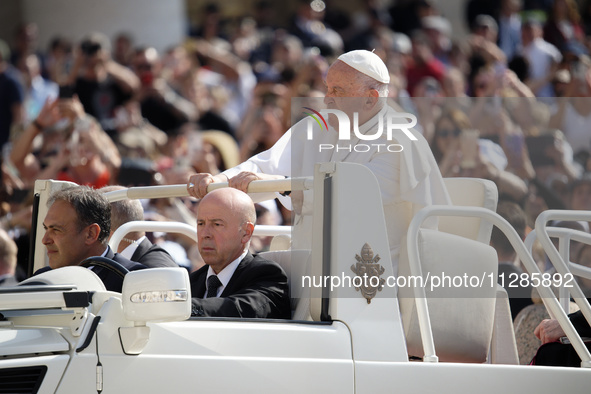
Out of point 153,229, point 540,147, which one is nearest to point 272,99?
point 540,147

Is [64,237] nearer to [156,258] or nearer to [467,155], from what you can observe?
[156,258]

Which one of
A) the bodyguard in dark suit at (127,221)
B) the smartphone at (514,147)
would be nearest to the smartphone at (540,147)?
the smartphone at (514,147)

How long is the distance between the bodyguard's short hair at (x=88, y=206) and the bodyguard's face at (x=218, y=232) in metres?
0.46

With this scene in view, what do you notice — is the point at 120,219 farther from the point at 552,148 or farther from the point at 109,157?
the point at 109,157

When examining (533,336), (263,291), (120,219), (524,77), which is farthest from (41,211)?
(524,77)

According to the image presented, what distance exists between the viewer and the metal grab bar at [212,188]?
14.1ft

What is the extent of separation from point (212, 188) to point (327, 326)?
3.73 ft

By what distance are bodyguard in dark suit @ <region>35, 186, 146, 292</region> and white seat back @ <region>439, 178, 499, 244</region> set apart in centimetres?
154

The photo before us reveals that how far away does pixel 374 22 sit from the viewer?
53.0ft

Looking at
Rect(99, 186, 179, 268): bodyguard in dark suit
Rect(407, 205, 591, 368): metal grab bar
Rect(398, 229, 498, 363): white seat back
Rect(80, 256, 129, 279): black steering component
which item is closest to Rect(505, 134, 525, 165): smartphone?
Rect(398, 229, 498, 363): white seat back

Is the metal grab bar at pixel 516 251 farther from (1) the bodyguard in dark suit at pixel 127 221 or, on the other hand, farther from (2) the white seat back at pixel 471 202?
(1) the bodyguard in dark suit at pixel 127 221

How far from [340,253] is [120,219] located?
2.49 metres

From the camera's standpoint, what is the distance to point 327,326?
385 centimetres

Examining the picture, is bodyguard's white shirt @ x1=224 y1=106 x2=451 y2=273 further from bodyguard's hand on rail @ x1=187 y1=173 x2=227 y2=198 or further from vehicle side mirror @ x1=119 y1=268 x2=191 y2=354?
vehicle side mirror @ x1=119 y1=268 x2=191 y2=354
